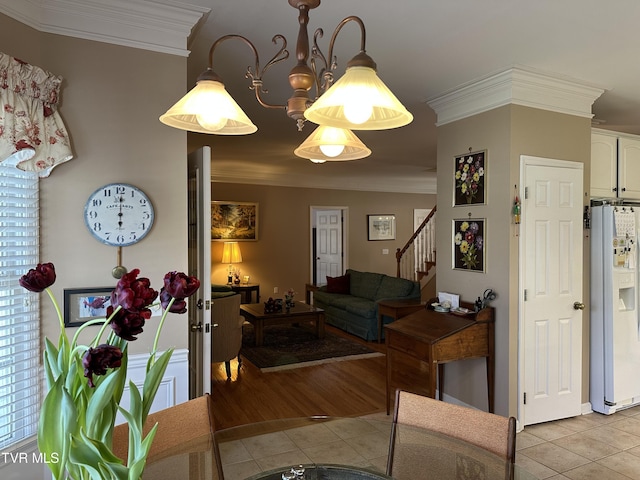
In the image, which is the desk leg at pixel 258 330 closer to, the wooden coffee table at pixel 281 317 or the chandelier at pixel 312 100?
the wooden coffee table at pixel 281 317

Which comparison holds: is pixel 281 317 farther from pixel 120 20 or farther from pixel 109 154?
pixel 120 20

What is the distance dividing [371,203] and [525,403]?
20.8ft

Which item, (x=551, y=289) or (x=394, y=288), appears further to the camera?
(x=394, y=288)

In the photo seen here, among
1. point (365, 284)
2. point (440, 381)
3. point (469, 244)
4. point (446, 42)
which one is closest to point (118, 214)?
point (446, 42)

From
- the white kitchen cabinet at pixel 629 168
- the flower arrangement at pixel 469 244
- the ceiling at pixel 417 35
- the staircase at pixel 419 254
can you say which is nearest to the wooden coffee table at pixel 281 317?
the staircase at pixel 419 254

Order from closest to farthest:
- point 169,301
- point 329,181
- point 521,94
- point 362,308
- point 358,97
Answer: point 169,301
point 358,97
point 521,94
point 362,308
point 329,181

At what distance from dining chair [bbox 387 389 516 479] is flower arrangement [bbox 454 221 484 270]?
1.86m

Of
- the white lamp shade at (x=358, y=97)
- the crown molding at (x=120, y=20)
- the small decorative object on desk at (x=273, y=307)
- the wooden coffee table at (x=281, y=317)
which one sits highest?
the crown molding at (x=120, y=20)

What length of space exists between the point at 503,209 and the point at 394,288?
10.6ft

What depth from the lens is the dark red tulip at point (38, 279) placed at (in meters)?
0.86

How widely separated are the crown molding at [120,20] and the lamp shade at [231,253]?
5472 mm

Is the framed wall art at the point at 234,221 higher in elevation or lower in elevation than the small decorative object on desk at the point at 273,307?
higher

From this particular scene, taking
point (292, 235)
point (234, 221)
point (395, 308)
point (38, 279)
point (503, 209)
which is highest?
point (234, 221)

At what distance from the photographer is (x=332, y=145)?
5.88 feet
